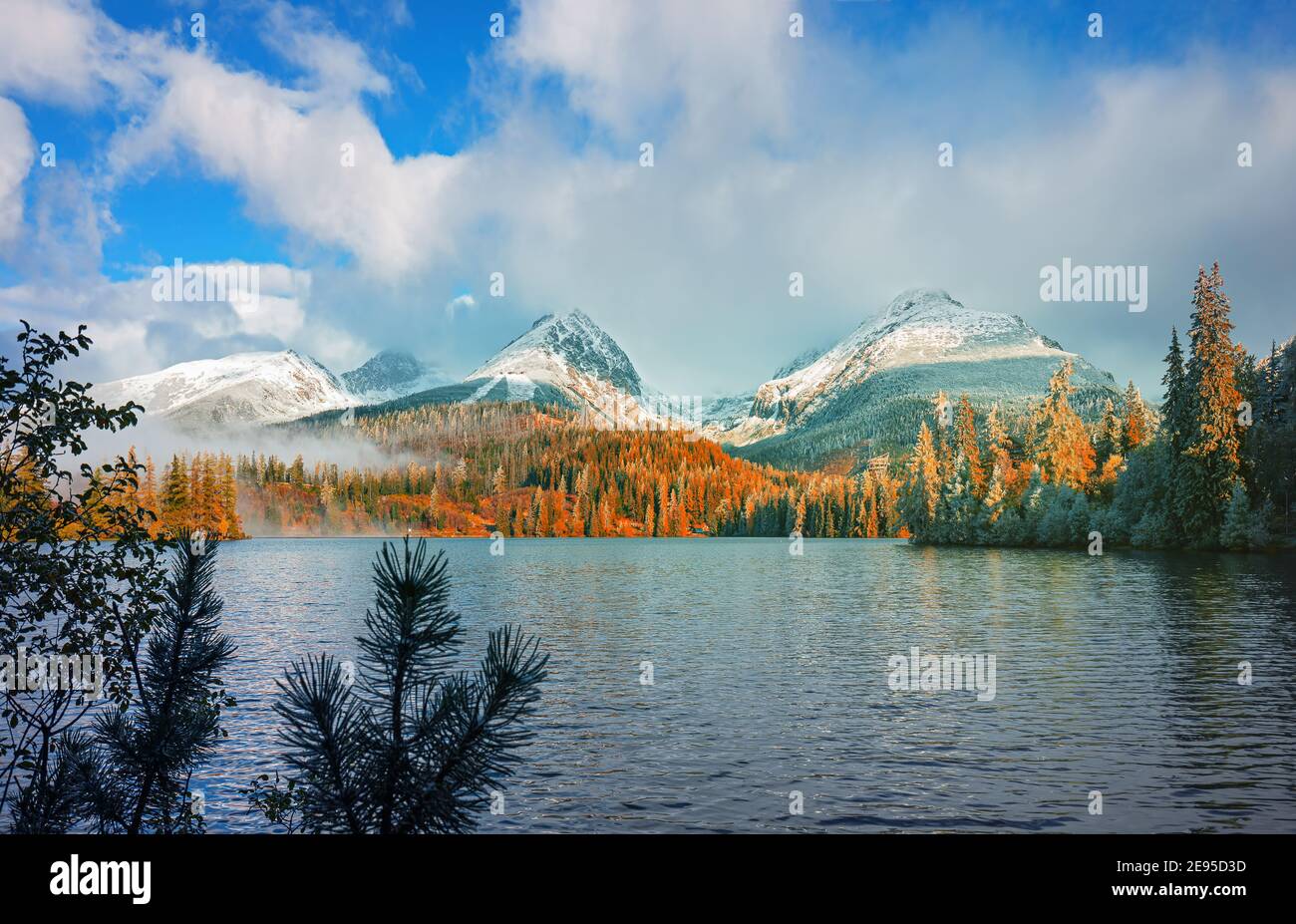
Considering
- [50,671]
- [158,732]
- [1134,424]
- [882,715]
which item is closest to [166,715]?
[158,732]

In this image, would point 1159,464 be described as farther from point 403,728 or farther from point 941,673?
point 403,728

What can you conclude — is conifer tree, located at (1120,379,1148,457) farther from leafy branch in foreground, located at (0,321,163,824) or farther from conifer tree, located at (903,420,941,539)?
leafy branch in foreground, located at (0,321,163,824)

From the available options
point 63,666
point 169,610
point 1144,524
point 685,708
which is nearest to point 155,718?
point 169,610

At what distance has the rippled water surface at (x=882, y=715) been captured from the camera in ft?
55.1

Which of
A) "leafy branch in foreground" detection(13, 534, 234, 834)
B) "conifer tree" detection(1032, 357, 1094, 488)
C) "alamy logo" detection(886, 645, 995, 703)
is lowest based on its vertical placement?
"alamy logo" detection(886, 645, 995, 703)

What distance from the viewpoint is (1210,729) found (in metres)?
22.2

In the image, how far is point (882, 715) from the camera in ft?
81.4

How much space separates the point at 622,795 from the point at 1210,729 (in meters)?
16.9

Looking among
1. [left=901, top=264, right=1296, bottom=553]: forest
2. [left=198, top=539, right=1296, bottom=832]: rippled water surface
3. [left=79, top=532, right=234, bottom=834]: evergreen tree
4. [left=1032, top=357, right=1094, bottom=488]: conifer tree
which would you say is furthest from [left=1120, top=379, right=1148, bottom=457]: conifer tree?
[left=79, top=532, right=234, bottom=834]: evergreen tree

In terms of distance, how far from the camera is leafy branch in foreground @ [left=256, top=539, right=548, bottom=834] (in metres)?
4.54
